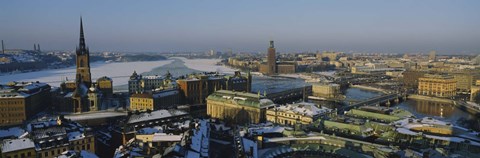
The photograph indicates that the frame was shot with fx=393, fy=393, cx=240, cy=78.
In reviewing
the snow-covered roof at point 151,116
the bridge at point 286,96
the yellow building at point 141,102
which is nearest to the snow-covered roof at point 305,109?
the snow-covered roof at point 151,116

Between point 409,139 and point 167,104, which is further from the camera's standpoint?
point 167,104

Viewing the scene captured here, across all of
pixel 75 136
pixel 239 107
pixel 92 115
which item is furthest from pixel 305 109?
pixel 92 115

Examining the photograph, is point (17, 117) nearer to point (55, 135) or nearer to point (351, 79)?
point (55, 135)

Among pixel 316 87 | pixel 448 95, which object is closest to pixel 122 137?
pixel 316 87

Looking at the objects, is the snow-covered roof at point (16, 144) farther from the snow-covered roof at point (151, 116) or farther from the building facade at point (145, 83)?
the building facade at point (145, 83)

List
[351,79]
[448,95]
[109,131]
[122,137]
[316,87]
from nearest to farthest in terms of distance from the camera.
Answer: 1. [122,137]
2. [109,131]
3. [448,95]
4. [316,87]
5. [351,79]

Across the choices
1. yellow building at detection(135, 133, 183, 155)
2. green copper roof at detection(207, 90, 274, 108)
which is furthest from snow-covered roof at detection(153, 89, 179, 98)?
yellow building at detection(135, 133, 183, 155)
